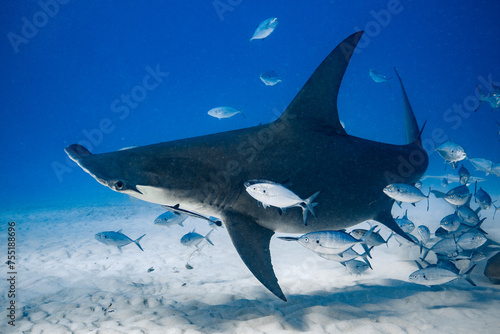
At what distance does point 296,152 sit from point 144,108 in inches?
5065

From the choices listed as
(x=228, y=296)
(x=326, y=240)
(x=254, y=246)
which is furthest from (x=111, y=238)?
(x=326, y=240)

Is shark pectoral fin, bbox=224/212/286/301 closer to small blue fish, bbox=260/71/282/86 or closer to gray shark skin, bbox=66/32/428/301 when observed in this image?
gray shark skin, bbox=66/32/428/301

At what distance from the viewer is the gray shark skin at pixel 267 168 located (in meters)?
2.43

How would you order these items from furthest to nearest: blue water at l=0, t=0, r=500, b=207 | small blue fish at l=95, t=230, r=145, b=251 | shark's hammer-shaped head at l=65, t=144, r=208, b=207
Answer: blue water at l=0, t=0, r=500, b=207
small blue fish at l=95, t=230, r=145, b=251
shark's hammer-shaped head at l=65, t=144, r=208, b=207

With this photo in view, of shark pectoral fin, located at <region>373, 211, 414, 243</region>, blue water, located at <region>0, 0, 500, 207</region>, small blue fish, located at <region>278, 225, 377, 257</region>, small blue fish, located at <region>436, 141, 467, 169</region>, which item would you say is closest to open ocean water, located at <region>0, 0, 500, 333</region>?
blue water, located at <region>0, 0, 500, 207</region>

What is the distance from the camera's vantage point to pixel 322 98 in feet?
10.1

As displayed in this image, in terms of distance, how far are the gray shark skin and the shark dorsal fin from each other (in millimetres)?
11

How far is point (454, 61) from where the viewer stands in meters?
64.9

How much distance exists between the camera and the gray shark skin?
2434 mm

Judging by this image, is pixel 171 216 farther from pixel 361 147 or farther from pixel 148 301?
pixel 361 147

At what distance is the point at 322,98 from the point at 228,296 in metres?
3.27

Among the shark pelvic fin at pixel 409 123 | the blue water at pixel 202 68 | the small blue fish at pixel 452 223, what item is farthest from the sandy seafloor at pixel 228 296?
the blue water at pixel 202 68

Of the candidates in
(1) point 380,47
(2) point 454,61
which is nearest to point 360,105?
(1) point 380,47

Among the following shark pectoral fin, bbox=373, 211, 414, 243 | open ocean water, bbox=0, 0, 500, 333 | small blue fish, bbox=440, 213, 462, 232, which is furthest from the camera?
open ocean water, bbox=0, 0, 500, 333
